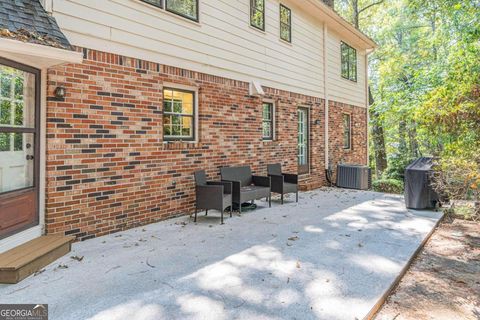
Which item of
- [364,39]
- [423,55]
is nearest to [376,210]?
[364,39]

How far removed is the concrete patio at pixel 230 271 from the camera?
2648 millimetres

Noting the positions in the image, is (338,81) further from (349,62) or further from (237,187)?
(237,187)

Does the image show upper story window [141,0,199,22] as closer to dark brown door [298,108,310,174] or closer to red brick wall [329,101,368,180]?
dark brown door [298,108,310,174]

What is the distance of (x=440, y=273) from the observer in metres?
3.76

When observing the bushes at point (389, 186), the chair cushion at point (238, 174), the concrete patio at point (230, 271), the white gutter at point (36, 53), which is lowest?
the concrete patio at point (230, 271)

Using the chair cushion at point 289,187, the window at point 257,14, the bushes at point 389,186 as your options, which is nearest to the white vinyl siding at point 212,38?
the window at point 257,14

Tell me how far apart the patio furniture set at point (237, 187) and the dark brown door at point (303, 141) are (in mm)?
2039

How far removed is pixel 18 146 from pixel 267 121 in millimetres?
5891

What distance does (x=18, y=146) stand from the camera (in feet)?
12.8

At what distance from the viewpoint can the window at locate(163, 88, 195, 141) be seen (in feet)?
19.2

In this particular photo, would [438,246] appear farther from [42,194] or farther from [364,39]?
[364,39]

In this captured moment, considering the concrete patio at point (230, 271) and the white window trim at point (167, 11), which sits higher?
the white window trim at point (167, 11)

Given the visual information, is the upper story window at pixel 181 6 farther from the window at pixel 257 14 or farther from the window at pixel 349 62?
the window at pixel 349 62

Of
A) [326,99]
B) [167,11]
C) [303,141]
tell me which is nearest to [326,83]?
[326,99]
